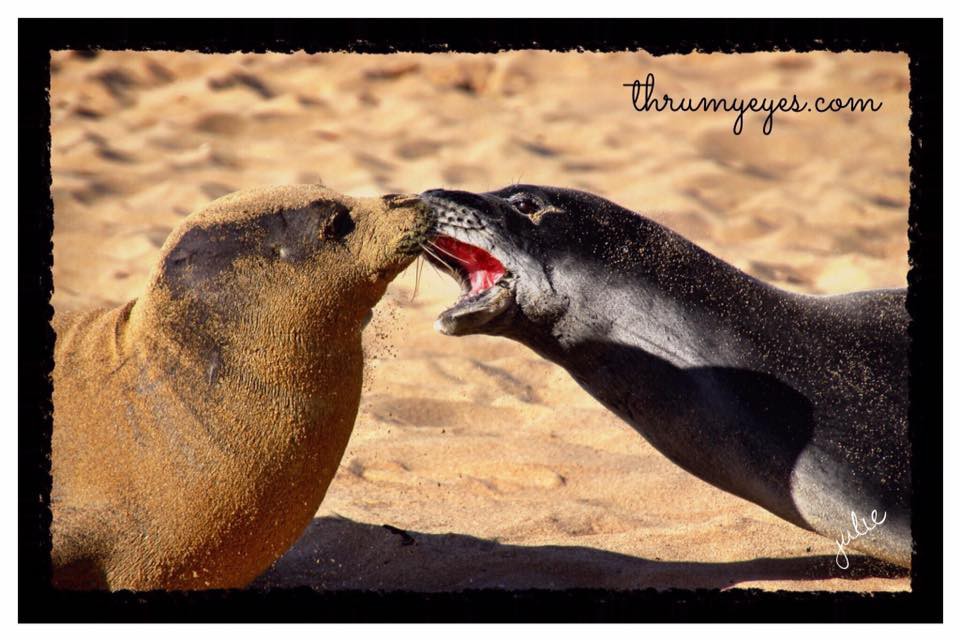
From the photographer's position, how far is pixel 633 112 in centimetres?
1285

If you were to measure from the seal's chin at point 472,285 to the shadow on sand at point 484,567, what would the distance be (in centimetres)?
85

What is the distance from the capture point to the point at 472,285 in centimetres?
461

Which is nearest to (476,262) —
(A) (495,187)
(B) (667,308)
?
(B) (667,308)

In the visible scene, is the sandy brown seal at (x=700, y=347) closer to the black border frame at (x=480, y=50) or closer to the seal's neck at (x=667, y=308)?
the seal's neck at (x=667, y=308)

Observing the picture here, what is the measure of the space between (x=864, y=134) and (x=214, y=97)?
6454 mm

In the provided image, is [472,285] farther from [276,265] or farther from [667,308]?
[276,265]

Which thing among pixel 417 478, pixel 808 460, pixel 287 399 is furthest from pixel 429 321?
pixel 287 399

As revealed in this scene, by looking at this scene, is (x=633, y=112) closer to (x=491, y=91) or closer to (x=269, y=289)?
(x=491, y=91)

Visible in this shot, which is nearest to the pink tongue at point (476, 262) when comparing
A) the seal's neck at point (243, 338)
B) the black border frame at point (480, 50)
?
the black border frame at point (480, 50)

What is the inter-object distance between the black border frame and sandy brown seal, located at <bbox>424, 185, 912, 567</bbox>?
21cm

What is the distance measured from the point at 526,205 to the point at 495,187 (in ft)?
20.3

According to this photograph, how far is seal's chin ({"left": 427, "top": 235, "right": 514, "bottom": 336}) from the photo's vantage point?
4.33m

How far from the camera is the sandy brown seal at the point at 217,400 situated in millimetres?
3416

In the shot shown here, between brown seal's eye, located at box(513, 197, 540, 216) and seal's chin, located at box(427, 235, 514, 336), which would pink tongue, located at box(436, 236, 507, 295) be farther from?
brown seal's eye, located at box(513, 197, 540, 216)
